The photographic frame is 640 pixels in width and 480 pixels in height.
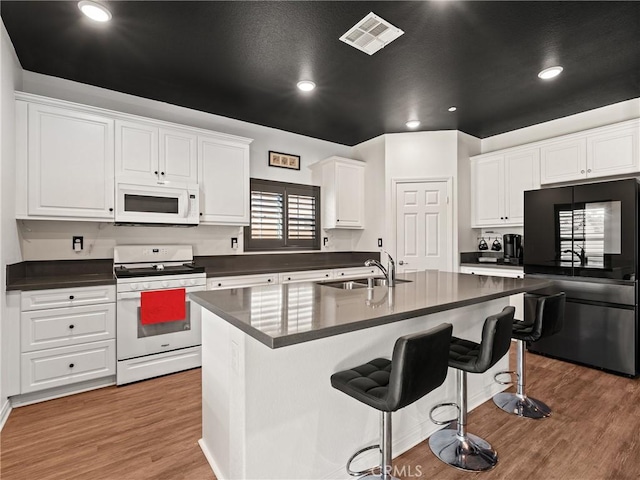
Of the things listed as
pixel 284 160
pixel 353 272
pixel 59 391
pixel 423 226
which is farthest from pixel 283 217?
pixel 59 391

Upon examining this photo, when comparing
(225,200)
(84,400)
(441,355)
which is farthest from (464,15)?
(84,400)

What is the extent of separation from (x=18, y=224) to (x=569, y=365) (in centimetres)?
526

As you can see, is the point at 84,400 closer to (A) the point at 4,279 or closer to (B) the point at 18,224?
(A) the point at 4,279

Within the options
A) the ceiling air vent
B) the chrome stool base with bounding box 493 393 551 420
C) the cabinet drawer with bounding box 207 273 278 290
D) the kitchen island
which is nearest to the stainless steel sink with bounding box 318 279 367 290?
the kitchen island

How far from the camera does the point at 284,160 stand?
4539 millimetres

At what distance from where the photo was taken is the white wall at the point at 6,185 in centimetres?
225

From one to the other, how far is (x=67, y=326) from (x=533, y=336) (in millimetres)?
3507

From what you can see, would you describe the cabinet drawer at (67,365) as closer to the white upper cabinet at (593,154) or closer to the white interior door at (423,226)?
the white interior door at (423,226)

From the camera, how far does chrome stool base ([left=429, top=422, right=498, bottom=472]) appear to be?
5.96 ft

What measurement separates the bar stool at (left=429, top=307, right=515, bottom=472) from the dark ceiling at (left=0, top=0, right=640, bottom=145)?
199cm

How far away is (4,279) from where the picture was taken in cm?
234

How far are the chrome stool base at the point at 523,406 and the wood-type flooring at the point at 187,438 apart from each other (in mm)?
54

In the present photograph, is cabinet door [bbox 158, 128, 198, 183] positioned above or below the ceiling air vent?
below

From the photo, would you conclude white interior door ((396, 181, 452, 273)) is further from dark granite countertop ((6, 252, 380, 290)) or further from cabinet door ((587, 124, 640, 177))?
cabinet door ((587, 124, 640, 177))
